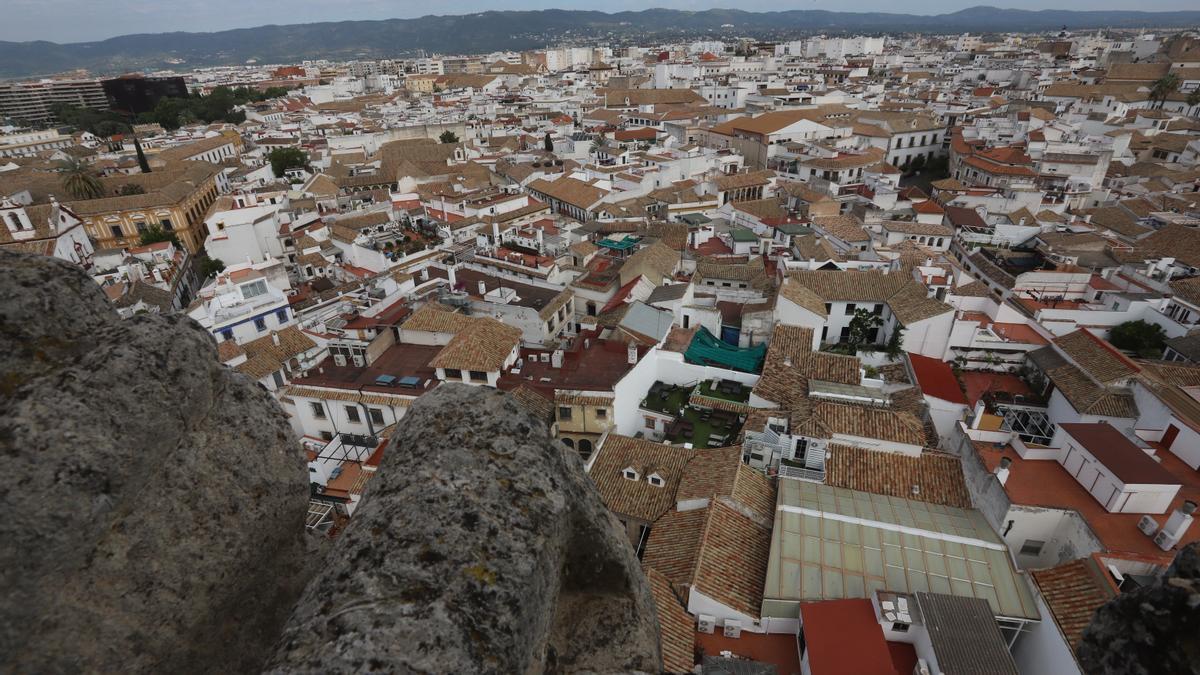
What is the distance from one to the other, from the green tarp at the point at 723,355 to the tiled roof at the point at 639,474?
243 inches

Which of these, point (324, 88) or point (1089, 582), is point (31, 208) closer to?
point (1089, 582)

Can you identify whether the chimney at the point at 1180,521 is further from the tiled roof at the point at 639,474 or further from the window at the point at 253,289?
the window at the point at 253,289

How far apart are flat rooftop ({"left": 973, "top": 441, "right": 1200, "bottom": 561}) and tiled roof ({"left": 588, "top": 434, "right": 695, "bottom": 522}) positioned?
31.6 feet

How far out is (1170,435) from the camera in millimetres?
18469

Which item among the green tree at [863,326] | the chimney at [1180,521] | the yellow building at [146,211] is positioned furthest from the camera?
the yellow building at [146,211]

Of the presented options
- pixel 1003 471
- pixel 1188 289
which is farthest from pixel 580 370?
pixel 1188 289

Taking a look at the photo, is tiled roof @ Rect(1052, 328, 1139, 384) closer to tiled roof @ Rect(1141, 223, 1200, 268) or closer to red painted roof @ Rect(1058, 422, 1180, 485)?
red painted roof @ Rect(1058, 422, 1180, 485)

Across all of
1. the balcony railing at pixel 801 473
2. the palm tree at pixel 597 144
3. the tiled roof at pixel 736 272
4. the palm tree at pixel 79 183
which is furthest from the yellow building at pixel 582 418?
the palm tree at pixel 79 183

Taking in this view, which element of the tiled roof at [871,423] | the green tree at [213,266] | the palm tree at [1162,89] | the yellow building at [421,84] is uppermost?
the palm tree at [1162,89]

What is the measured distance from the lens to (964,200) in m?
45.5

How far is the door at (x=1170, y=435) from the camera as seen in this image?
18.2 meters

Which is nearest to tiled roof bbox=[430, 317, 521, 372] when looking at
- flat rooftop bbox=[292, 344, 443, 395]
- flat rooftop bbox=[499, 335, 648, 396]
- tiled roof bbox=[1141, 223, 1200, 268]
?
flat rooftop bbox=[292, 344, 443, 395]

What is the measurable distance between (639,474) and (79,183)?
219 ft

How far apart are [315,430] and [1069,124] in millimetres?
81611
